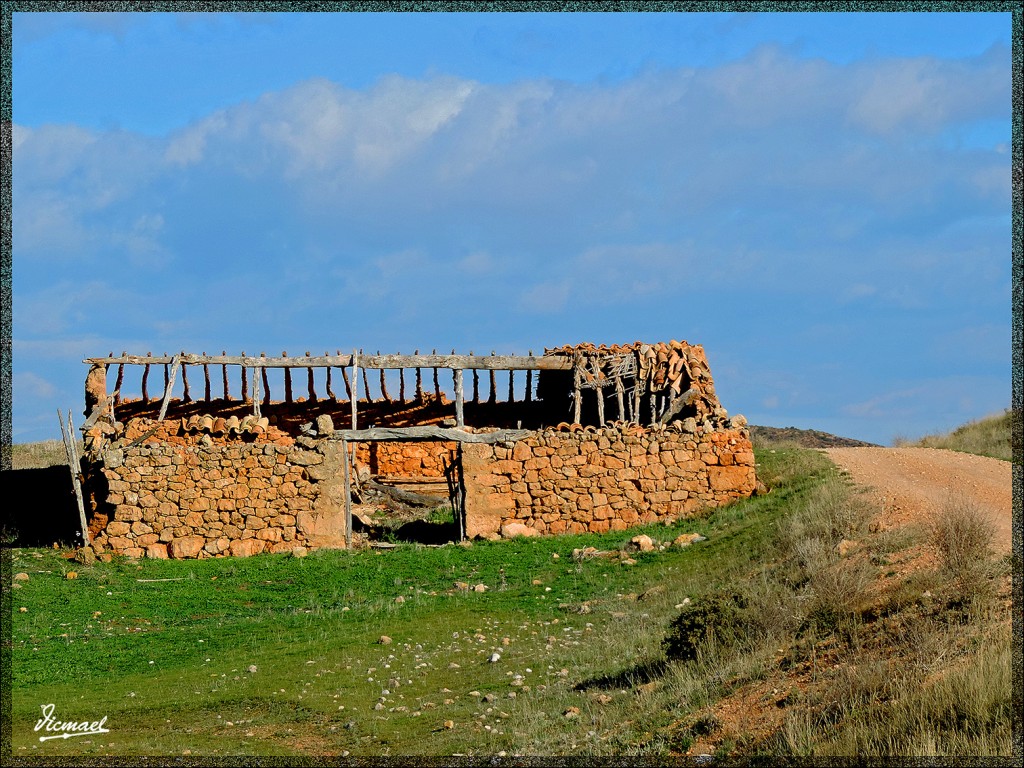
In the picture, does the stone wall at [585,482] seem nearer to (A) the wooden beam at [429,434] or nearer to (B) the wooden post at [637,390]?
(A) the wooden beam at [429,434]

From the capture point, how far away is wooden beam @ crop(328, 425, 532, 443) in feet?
71.5

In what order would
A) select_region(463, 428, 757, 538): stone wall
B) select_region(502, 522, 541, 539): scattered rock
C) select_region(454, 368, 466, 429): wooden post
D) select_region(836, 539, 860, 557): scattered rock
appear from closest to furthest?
select_region(836, 539, 860, 557): scattered rock < select_region(502, 522, 541, 539): scattered rock < select_region(463, 428, 757, 538): stone wall < select_region(454, 368, 466, 429): wooden post

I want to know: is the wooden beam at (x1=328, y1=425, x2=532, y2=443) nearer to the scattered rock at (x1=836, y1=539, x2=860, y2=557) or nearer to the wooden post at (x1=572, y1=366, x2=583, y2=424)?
the wooden post at (x1=572, y1=366, x2=583, y2=424)

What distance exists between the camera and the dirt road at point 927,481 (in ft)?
50.8

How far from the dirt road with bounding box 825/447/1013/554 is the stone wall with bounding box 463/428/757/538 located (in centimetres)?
285

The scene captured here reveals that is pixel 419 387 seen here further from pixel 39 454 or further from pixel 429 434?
pixel 39 454

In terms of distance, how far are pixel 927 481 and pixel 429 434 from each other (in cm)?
915

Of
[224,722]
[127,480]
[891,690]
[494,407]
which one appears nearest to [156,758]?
[224,722]

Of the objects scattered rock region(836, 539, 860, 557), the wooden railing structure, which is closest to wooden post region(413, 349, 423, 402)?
the wooden railing structure

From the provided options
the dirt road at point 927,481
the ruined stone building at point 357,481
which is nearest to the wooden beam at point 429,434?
the ruined stone building at point 357,481

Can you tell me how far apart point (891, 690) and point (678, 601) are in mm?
5816

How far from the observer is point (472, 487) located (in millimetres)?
21625

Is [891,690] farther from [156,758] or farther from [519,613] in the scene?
[519,613]

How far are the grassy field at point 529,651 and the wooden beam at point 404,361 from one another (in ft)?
18.3
